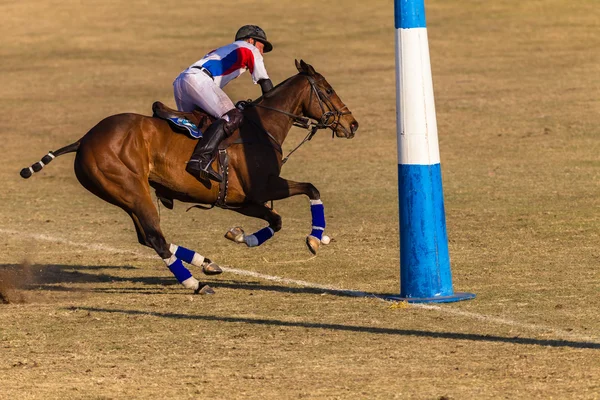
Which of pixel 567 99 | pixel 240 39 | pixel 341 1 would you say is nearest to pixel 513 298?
pixel 240 39

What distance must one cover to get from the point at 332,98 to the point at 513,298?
10.6 ft

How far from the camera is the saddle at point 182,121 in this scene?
12773 millimetres

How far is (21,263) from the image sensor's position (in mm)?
14430

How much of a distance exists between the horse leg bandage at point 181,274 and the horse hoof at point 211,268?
300mm

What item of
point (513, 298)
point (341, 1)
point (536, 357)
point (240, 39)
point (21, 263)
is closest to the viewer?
point (536, 357)

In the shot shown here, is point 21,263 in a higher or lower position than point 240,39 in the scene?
lower

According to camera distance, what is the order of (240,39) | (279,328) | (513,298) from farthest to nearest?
(240,39) < (513,298) < (279,328)

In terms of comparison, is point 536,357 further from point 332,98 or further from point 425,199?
point 332,98

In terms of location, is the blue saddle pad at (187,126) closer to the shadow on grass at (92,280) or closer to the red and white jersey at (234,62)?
the red and white jersey at (234,62)

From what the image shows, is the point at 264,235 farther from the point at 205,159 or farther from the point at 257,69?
the point at 257,69

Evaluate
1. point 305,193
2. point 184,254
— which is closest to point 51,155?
point 184,254

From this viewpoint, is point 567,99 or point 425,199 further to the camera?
point 567,99

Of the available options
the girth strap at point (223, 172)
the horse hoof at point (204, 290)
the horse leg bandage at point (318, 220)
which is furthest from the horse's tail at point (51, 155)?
the horse leg bandage at point (318, 220)

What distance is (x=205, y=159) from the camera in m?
12.7
